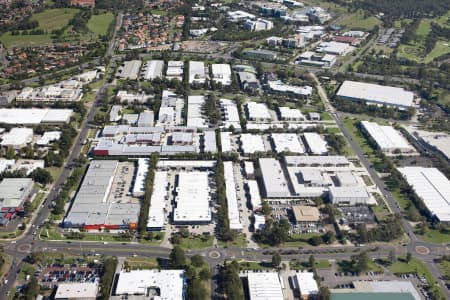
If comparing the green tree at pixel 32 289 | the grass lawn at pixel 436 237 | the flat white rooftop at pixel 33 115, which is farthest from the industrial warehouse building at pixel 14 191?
the grass lawn at pixel 436 237

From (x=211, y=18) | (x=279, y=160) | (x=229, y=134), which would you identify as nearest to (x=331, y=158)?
(x=279, y=160)

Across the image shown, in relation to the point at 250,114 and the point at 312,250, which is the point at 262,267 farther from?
the point at 250,114

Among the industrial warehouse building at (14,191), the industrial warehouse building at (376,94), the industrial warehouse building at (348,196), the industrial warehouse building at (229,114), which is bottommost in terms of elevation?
the industrial warehouse building at (348,196)

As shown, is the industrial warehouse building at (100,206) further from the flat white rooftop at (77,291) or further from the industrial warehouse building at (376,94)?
the industrial warehouse building at (376,94)

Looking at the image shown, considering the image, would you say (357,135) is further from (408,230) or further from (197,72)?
(197,72)

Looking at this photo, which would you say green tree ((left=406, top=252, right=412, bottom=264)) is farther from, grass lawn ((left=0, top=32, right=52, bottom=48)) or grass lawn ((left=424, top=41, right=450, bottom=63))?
grass lawn ((left=0, top=32, right=52, bottom=48))
